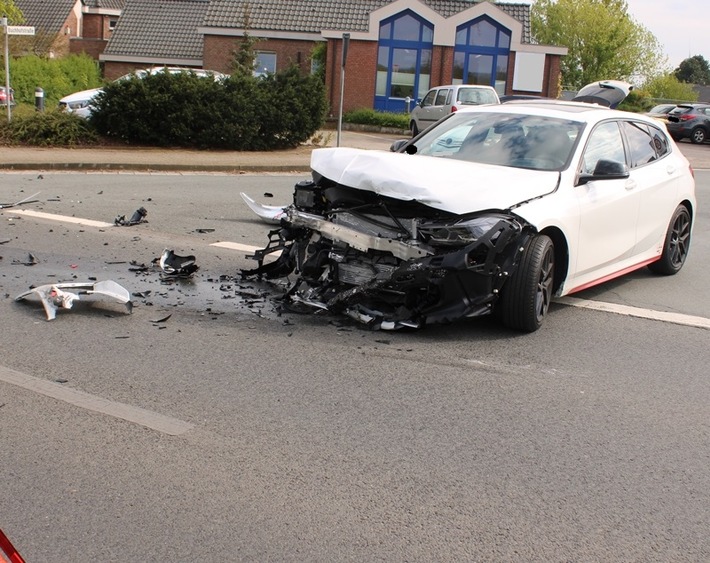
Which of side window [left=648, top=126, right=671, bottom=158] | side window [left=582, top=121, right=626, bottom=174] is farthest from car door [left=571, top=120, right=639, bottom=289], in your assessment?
side window [left=648, top=126, right=671, bottom=158]

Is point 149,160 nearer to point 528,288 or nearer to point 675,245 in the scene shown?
point 675,245

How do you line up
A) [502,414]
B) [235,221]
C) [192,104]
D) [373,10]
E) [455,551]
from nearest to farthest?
[455,551] → [502,414] → [235,221] → [192,104] → [373,10]

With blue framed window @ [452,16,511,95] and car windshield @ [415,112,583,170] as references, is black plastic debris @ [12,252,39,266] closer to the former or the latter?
car windshield @ [415,112,583,170]

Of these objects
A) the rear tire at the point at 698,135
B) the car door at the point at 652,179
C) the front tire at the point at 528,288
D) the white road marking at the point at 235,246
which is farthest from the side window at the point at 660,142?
the rear tire at the point at 698,135

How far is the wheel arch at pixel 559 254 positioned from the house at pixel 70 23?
47.1 m

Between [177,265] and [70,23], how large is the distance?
59100mm

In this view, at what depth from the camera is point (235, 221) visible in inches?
442

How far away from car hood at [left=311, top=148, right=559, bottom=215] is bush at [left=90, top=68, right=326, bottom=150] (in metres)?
12.9

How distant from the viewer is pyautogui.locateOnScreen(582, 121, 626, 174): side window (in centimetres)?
747

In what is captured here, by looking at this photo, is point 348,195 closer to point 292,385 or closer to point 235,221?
point 292,385

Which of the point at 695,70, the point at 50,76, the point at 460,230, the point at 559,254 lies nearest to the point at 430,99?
the point at 50,76

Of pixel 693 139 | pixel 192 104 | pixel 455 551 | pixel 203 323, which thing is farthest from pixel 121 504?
pixel 693 139

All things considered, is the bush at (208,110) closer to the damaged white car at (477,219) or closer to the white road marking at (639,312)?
the damaged white car at (477,219)

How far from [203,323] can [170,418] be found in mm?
1828
